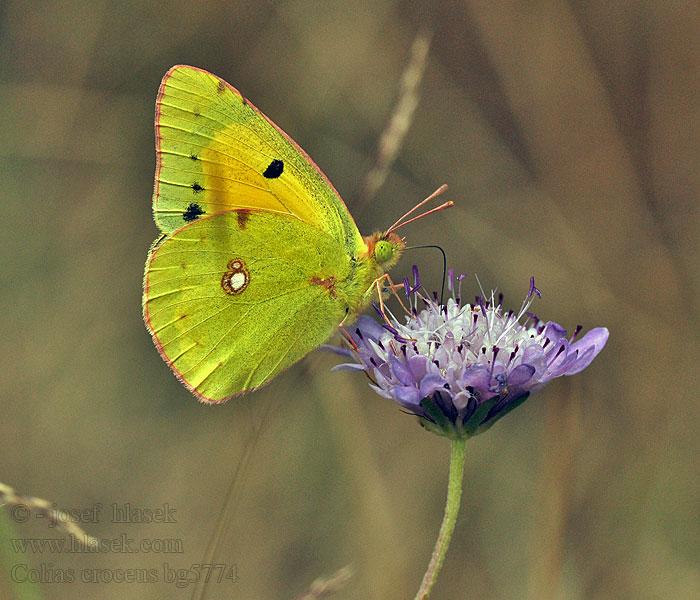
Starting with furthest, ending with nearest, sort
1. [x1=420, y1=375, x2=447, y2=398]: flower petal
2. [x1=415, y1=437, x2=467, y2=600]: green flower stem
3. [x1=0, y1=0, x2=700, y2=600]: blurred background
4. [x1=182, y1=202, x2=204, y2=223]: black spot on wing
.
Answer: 1. [x1=0, y1=0, x2=700, y2=600]: blurred background
2. [x1=182, y1=202, x2=204, y2=223]: black spot on wing
3. [x1=420, y1=375, x2=447, y2=398]: flower petal
4. [x1=415, y1=437, x2=467, y2=600]: green flower stem

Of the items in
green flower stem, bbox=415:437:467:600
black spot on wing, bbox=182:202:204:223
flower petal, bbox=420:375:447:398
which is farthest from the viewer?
black spot on wing, bbox=182:202:204:223

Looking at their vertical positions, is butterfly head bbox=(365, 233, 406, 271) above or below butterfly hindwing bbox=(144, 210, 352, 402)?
above

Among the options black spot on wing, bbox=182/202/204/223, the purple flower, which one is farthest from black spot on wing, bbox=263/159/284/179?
the purple flower

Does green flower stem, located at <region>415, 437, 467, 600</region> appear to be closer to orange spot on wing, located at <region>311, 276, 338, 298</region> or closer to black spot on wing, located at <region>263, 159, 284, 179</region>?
orange spot on wing, located at <region>311, 276, 338, 298</region>

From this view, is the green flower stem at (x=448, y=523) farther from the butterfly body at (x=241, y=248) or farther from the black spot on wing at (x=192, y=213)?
the black spot on wing at (x=192, y=213)

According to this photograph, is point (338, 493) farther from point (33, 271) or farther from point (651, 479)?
point (33, 271)

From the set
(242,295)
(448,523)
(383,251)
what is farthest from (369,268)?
(448,523)
